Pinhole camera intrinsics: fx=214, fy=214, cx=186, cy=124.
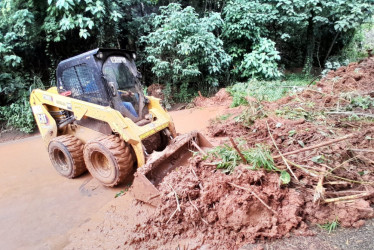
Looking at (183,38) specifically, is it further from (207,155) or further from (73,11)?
(207,155)

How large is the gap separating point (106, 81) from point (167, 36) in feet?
13.5

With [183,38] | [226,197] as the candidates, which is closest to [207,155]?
[226,197]

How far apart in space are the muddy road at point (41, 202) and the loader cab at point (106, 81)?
1288 millimetres

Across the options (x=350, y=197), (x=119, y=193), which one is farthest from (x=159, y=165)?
(x=350, y=197)

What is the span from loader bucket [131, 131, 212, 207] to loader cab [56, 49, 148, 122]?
91cm

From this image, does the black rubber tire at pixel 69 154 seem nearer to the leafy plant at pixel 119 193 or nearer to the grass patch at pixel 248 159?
the leafy plant at pixel 119 193

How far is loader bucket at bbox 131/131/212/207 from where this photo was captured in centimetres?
246

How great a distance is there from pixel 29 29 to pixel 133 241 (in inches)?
273

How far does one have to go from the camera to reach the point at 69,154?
130 inches

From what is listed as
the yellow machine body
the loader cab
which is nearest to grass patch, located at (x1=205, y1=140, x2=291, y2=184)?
the yellow machine body

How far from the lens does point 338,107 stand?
360 cm

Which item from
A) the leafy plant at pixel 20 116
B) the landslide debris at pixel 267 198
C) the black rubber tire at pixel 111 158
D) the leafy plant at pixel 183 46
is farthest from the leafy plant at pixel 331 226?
the leafy plant at pixel 20 116

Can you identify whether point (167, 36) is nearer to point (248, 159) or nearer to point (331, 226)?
point (248, 159)

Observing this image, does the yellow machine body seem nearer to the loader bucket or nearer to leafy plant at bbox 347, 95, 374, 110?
the loader bucket
